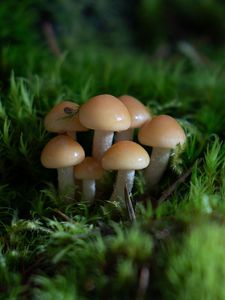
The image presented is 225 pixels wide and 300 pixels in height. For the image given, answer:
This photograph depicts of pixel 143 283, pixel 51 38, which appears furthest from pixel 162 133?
pixel 51 38

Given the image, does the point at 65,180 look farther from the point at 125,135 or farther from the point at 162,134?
the point at 162,134

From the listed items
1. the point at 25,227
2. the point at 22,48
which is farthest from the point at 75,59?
the point at 25,227

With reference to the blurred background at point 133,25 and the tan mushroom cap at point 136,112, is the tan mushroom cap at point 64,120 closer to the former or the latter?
the tan mushroom cap at point 136,112

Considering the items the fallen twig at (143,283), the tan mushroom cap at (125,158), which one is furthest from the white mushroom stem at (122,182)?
the fallen twig at (143,283)

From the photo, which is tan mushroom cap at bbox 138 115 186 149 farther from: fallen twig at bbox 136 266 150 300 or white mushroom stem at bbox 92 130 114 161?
fallen twig at bbox 136 266 150 300

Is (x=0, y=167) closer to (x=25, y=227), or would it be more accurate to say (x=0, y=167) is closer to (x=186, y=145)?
(x=25, y=227)

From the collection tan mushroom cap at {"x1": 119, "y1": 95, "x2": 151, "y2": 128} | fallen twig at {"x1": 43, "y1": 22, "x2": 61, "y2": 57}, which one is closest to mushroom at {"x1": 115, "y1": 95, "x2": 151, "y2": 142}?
tan mushroom cap at {"x1": 119, "y1": 95, "x2": 151, "y2": 128}

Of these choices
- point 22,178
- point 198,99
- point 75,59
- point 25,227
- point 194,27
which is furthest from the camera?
point 194,27
